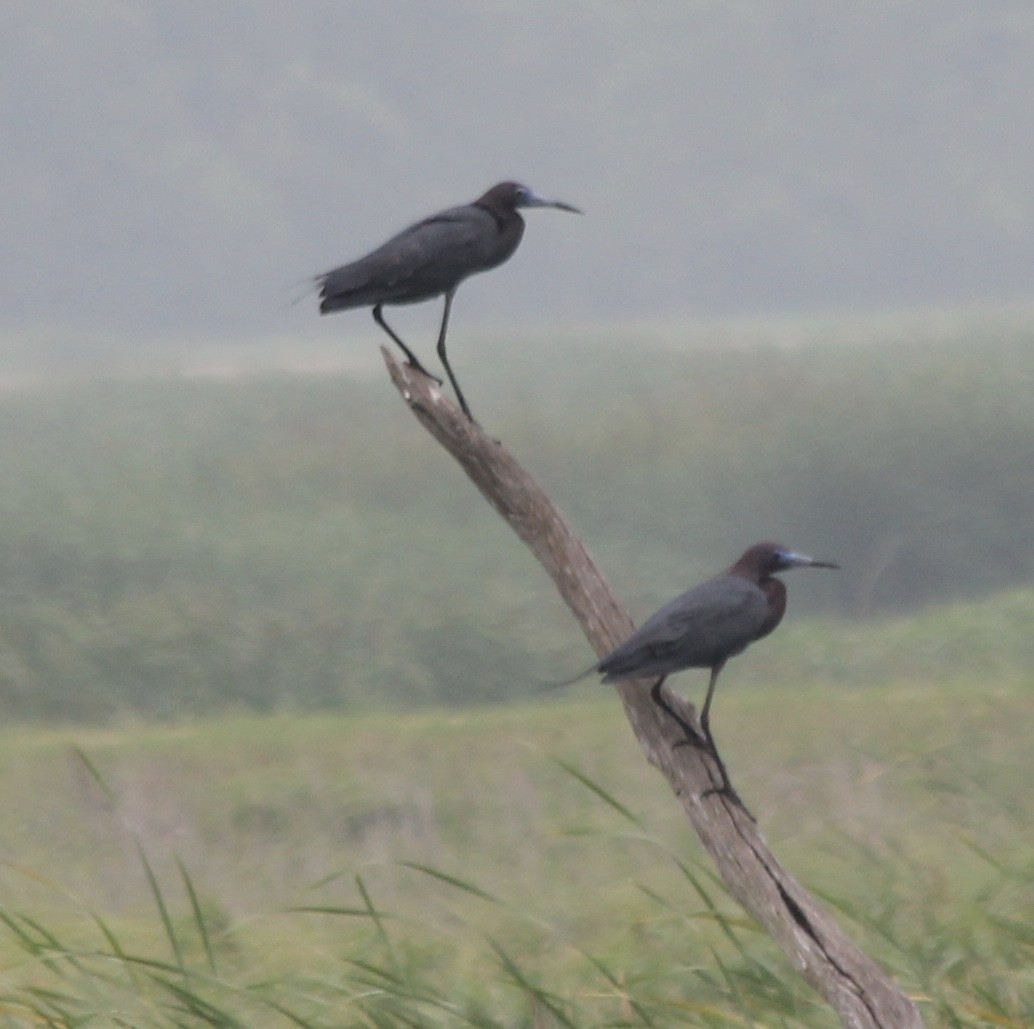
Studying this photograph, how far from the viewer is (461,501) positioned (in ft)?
41.4

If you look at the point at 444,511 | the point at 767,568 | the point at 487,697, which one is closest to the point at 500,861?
the point at 487,697

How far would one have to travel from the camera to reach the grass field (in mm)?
5125

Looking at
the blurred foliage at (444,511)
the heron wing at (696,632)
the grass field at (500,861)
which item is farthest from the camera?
the blurred foliage at (444,511)

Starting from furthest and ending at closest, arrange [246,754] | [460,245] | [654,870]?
1. [246,754]
2. [654,870]
3. [460,245]

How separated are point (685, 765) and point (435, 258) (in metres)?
1.43

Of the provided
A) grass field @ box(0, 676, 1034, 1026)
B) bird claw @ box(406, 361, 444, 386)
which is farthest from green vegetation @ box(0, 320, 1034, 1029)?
bird claw @ box(406, 361, 444, 386)

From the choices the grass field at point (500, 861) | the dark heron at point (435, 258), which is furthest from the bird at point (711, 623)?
the dark heron at point (435, 258)

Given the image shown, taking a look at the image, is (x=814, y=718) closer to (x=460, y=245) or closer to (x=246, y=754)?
(x=246, y=754)

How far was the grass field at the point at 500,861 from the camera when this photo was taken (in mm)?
5125

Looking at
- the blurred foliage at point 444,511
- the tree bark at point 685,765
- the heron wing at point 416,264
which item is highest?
the blurred foliage at point 444,511

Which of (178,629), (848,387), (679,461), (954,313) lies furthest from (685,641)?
(954,313)

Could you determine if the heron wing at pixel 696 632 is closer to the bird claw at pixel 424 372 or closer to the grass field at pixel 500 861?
the grass field at pixel 500 861

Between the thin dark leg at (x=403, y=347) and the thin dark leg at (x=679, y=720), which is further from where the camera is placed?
the thin dark leg at (x=403, y=347)

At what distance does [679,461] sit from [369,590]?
2927 millimetres
